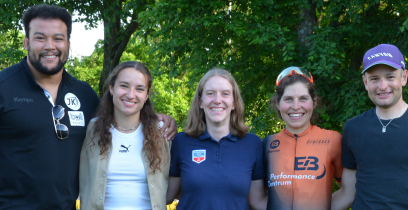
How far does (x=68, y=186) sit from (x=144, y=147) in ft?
2.38

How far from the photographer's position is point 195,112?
3699 mm

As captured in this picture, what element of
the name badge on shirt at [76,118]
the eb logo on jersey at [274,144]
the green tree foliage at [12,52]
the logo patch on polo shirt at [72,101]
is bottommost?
the eb logo on jersey at [274,144]

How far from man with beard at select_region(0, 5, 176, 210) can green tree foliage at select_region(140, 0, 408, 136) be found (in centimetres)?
371

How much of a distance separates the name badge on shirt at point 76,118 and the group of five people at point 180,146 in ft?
0.04

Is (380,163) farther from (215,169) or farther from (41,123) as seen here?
(41,123)

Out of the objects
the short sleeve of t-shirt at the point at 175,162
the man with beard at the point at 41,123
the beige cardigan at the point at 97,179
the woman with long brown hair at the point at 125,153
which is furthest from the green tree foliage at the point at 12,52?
the short sleeve of t-shirt at the point at 175,162

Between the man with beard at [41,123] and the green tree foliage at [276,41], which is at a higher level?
the green tree foliage at [276,41]

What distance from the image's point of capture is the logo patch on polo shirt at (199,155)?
11.0 feet

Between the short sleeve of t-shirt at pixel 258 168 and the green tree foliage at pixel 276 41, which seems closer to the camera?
the short sleeve of t-shirt at pixel 258 168

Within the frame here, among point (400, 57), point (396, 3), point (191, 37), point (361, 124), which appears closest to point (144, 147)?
point (361, 124)

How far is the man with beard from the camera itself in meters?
3.05

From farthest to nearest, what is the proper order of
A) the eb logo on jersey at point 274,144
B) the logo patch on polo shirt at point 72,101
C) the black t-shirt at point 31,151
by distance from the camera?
the eb logo on jersey at point 274,144, the logo patch on polo shirt at point 72,101, the black t-shirt at point 31,151

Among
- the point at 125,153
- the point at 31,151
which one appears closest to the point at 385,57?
the point at 125,153

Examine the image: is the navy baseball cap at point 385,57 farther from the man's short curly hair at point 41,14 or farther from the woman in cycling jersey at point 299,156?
the man's short curly hair at point 41,14
